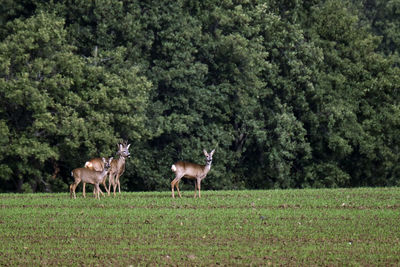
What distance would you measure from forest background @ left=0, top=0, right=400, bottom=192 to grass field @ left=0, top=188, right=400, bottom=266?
11.9m

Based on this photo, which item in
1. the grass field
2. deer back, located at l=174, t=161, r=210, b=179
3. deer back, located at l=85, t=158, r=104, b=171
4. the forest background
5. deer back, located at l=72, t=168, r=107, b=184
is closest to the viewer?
the grass field

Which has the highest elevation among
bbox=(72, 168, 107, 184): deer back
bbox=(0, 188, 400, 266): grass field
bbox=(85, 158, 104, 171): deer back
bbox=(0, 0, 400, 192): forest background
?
bbox=(0, 0, 400, 192): forest background

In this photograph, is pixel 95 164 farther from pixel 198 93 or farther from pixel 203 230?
pixel 198 93

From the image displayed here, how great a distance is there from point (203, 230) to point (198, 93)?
76.4 ft

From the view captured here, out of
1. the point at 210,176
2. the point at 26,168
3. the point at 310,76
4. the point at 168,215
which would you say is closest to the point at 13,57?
the point at 26,168

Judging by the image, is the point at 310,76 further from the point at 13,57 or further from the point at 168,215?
the point at 168,215

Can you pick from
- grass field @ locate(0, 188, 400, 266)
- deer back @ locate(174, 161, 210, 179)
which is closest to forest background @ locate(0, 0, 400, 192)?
deer back @ locate(174, 161, 210, 179)

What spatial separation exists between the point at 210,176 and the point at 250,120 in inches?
148

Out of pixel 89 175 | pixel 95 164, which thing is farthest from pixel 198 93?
pixel 89 175

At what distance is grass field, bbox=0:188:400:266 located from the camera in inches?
548

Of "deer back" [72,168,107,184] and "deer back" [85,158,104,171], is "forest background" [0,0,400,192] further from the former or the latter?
"deer back" [72,168,107,184]

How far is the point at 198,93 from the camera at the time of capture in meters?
39.8

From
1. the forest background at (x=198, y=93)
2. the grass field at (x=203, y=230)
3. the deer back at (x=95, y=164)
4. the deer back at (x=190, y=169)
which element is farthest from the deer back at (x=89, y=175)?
the forest background at (x=198, y=93)

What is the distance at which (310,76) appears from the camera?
138 ft
